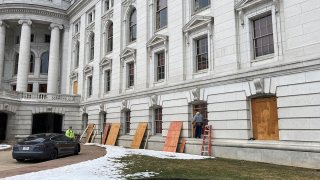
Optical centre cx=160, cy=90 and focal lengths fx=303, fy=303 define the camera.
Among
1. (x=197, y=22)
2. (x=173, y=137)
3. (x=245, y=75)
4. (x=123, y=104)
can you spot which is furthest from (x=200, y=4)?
(x=123, y=104)

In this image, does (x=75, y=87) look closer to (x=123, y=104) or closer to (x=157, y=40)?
(x=123, y=104)

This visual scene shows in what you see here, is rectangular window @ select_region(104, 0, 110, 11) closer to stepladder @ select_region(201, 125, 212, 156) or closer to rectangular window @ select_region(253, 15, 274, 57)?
rectangular window @ select_region(253, 15, 274, 57)

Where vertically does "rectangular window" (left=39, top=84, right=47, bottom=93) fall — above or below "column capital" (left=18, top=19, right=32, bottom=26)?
below

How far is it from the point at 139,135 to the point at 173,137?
4.27 meters

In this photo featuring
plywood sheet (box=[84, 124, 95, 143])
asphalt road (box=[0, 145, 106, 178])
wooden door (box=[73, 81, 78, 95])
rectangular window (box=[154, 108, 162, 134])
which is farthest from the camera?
wooden door (box=[73, 81, 78, 95])

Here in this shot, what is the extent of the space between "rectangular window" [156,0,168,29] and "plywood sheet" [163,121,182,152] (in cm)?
822

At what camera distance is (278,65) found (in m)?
15.2

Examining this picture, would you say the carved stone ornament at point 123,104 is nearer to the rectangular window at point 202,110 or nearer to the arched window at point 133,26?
the arched window at point 133,26

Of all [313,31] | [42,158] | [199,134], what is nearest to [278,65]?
[313,31]

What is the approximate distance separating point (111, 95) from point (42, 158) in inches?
564

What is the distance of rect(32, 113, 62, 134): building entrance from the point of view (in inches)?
1471

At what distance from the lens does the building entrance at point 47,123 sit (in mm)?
37375

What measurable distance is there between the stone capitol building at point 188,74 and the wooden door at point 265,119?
0.05m

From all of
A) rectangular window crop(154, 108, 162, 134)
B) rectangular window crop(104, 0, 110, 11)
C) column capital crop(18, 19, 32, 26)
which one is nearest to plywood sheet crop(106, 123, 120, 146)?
rectangular window crop(154, 108, 162, 134)
